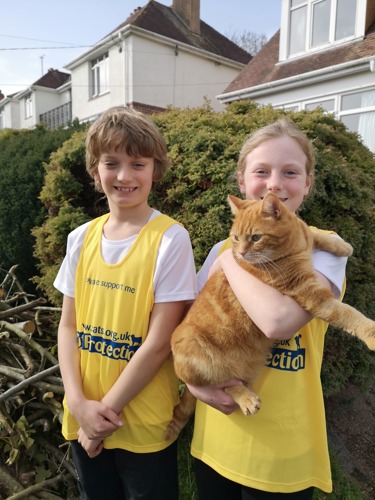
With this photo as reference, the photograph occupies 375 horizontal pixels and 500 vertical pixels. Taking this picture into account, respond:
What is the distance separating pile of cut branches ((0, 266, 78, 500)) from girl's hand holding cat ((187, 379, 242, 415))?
1.42 metres

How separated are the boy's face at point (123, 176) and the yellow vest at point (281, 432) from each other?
940mm

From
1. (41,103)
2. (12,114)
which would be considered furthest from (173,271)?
(12,114)

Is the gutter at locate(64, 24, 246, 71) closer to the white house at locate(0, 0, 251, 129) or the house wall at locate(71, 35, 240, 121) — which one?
the white house at locate(0, 0, 251, 129)

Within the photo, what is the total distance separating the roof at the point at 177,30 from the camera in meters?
18.4

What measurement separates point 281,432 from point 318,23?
12.9 metres

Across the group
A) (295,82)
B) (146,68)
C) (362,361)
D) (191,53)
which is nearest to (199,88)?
(191,53)

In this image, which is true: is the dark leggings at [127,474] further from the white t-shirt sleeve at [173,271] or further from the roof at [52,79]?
the roof at [52,79]

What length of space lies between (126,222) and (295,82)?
11.2 m

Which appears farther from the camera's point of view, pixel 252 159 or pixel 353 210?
pixel 353 210

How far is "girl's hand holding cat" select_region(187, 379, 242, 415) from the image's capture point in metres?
1.51

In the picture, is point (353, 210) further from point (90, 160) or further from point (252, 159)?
point (90, 160)

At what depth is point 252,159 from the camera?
1.72m

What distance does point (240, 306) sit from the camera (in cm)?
159

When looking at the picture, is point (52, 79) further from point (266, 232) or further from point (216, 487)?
point (216, 487)
